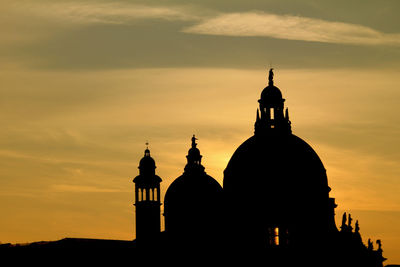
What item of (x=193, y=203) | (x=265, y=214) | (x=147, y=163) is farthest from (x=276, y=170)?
(x=147, y=163)

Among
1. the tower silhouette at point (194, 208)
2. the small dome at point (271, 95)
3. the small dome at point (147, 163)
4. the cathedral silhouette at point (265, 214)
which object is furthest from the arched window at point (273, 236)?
the small dome at point (147, 163)

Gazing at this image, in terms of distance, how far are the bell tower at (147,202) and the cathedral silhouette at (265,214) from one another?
212 centimetres

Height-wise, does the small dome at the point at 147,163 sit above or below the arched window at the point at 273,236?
above

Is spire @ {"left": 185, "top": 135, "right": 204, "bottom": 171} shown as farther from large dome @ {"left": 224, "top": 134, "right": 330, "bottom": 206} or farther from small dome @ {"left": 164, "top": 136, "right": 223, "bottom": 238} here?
large dome @ {"left": 224, "top": 134, "right": 330, "bottom": 206}

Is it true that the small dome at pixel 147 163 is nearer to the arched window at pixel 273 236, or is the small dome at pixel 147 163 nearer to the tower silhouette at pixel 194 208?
the tower silhouette at pixel 194 208

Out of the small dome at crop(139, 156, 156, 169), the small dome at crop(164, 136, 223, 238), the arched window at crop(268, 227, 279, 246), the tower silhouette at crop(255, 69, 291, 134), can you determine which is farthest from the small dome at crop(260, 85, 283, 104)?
the small dome at crop(139, 156, 156, 169)

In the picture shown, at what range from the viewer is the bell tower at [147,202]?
81.4 m

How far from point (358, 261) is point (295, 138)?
9.48m

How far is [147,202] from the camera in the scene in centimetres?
8162

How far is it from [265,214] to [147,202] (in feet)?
30.9

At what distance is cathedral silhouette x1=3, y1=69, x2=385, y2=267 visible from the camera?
7612 centimetres

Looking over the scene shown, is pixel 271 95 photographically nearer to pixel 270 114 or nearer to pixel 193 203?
pixel 270 114

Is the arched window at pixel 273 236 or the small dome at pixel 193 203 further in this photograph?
the small dome at pixel 193 203

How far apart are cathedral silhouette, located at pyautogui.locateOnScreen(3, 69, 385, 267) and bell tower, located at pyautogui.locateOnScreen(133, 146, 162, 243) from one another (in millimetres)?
2117
